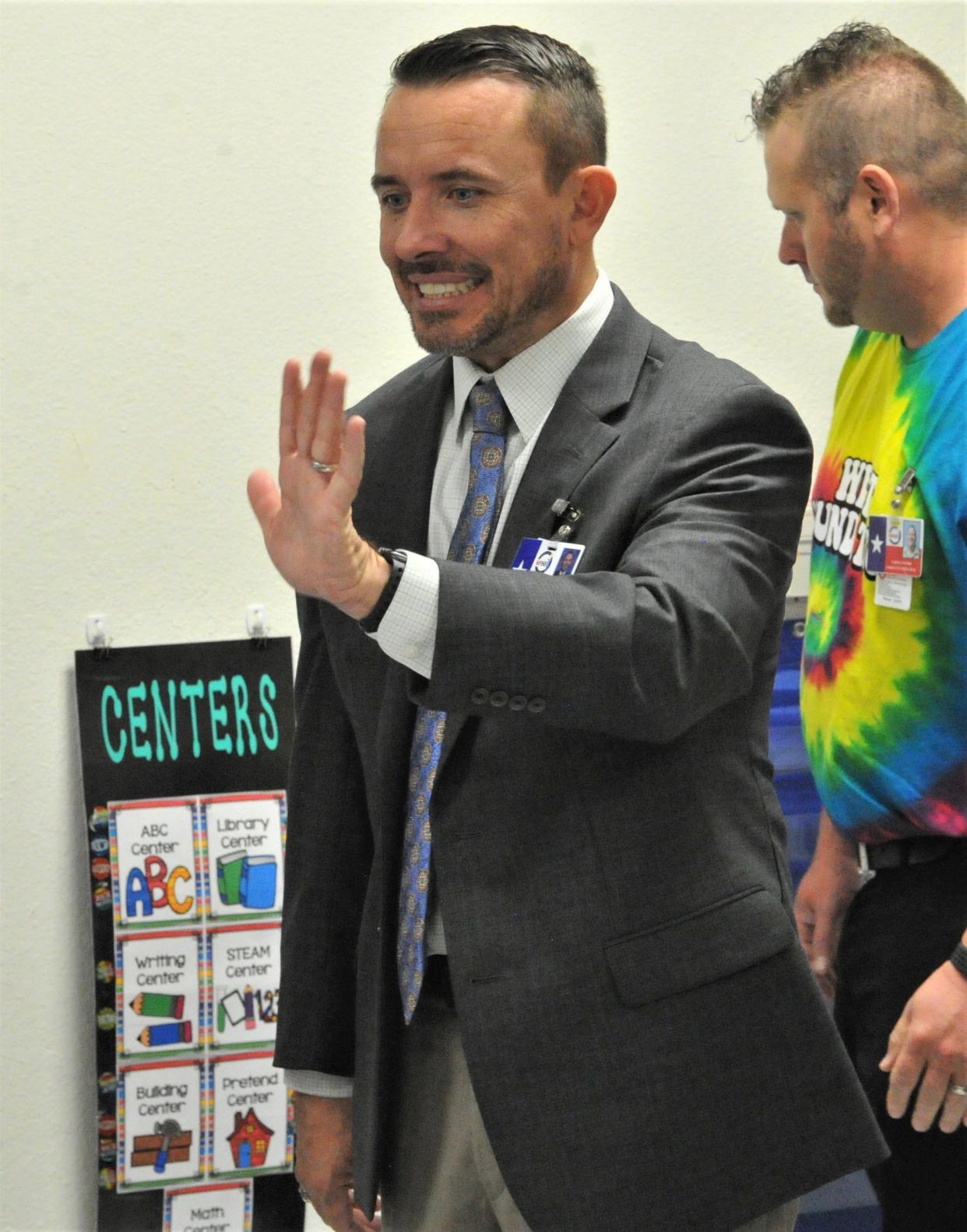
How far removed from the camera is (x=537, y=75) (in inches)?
56.2

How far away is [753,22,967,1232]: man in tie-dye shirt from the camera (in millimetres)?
1698

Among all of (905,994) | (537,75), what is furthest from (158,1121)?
(537,75)

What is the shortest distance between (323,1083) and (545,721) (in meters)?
0.64

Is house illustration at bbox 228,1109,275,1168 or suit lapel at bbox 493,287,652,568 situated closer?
suit lapel at bbox 493,287,652,568

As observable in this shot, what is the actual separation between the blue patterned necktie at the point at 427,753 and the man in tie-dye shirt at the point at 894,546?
56 cm

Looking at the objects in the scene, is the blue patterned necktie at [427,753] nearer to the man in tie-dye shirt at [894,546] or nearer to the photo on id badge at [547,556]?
the photo on id badge at [547,556]

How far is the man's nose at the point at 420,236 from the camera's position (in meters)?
1.38

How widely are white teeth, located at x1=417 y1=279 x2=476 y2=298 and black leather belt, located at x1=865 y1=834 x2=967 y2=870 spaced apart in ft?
2.81

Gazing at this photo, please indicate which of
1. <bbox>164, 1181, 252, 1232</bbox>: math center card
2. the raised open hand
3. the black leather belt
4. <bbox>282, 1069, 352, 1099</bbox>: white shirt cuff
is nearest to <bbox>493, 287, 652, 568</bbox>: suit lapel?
the raised open hand

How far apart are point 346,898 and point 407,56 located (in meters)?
0.86

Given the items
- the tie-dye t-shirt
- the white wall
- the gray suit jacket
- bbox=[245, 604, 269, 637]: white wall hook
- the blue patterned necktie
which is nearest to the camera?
the gray suit jacket

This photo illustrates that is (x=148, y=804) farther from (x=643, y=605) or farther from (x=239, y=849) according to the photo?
(x=643, y=605)

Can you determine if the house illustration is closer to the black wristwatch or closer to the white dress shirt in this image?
the white dress shirt

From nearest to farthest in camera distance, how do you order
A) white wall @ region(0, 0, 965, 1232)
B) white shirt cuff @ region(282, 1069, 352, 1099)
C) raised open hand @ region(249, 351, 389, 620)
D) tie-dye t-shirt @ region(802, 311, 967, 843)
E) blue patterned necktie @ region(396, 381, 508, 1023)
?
raised open hand @ region(249, 351, 389, 620)
blue patterned necktie @ region(396, 381, 508, 1023)
white shirt cuff @ region(282, 1069, 352, 1099)
tie-dye t-shirt @ region(802, 311, 967, 843)
white wall @ region(0, 0, 965, 1232)
